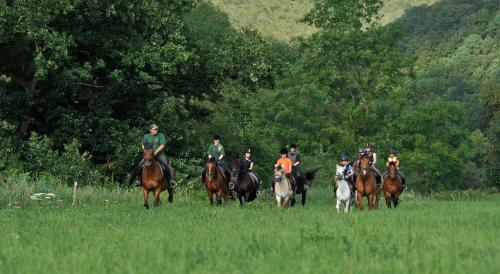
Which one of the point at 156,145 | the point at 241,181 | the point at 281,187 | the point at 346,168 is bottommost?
the point at 281,187

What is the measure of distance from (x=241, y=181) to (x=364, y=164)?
4.02m

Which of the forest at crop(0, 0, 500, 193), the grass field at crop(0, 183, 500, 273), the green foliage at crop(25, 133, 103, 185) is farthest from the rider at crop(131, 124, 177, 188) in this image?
the green foliage at crop(25, 133, 103, 185)

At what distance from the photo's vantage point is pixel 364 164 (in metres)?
26.2

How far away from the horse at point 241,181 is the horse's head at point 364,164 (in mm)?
3651

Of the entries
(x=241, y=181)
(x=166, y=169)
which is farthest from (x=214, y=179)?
(x=166, y=169)

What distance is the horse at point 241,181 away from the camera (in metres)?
26.8

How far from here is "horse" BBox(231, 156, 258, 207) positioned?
26.8 metres

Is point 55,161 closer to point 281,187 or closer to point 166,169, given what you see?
point 166,169

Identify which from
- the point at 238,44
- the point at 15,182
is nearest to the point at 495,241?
the point at 15,182

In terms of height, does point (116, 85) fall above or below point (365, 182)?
above

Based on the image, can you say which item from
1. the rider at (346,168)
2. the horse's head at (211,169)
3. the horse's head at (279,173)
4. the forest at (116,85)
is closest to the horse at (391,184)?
the rider at (346,168)

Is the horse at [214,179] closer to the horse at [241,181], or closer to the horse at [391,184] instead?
the horse at [241,181]

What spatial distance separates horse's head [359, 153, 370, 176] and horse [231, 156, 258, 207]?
12.0 ft

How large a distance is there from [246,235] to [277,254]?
9.85 feet
